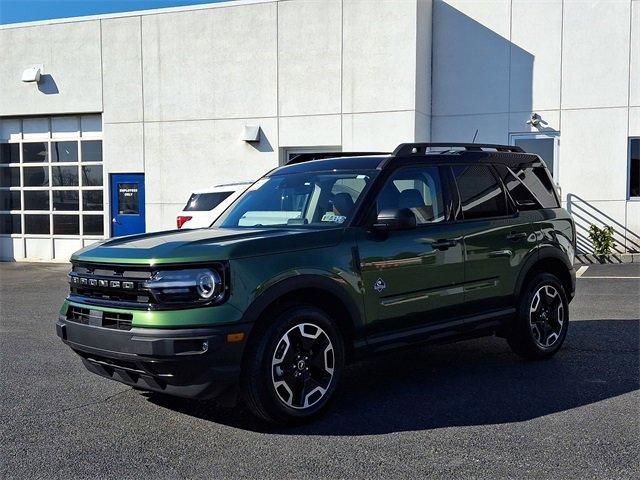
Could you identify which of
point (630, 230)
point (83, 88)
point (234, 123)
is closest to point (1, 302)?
point (234, 123)

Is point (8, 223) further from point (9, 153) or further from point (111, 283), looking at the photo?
point (111, 283)

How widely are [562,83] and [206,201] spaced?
354 inches

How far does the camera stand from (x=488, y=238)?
19.9 feet

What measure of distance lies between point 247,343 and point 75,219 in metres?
16.2

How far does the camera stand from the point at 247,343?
4.55m

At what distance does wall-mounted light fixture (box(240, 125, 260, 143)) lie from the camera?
676 inches

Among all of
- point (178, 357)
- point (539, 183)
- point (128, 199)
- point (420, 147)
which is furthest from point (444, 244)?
point (128, 199)

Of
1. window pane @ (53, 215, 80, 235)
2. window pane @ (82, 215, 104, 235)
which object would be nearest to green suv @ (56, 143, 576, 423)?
window pane @ (82, 215, 104, 235)

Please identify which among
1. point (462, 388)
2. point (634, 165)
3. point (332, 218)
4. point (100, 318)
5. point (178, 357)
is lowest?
point (462, 388)

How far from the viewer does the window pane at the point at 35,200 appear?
19844 mm

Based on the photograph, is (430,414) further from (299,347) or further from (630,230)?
(630,230)

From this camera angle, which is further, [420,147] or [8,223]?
[8,223]

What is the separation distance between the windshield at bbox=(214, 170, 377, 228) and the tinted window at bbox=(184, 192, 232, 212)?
6104mm

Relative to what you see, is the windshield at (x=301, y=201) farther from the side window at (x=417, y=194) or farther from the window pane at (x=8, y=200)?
the window pane at (x=8, y=200)
